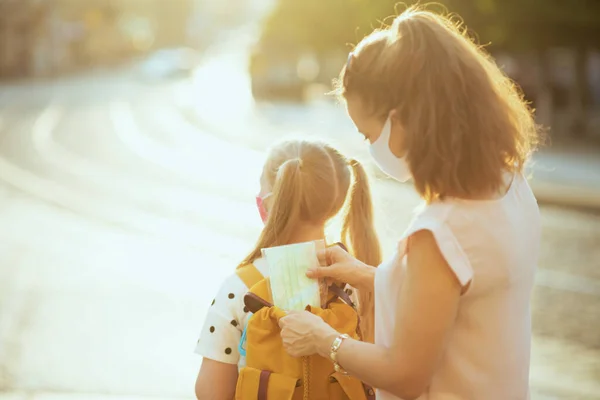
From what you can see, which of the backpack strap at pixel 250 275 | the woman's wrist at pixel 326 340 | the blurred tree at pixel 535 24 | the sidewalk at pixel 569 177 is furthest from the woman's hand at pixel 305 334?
the blurred tree at pixel 535 24

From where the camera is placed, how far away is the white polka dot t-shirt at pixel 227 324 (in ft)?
9.11

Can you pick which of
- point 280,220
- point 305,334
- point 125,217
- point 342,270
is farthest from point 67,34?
point 305,334

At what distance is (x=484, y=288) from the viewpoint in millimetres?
2072

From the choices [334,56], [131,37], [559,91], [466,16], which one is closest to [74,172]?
[466,16]

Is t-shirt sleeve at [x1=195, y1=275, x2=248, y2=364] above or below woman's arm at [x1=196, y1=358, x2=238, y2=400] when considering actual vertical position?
above

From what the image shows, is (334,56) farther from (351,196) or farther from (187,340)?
(351,196)

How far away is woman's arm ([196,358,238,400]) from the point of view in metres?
2.81

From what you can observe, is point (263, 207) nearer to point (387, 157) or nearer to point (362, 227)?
point (362, 227)

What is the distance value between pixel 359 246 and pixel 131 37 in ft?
276

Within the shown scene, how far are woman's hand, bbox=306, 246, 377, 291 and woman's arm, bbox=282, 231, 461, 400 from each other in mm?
532

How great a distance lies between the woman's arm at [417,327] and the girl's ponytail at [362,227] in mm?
801

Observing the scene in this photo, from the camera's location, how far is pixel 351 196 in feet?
9.91

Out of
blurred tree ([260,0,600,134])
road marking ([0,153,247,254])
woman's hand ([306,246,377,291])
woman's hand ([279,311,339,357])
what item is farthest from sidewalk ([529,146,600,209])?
woman's hand ([279,311,339,357])

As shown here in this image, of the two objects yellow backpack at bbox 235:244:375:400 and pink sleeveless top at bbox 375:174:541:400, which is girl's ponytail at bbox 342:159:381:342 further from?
pink sleeveless top at bbox 375:174:541:400
